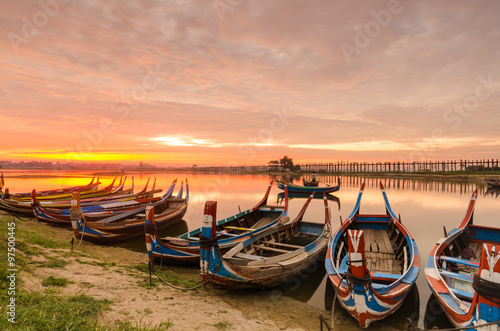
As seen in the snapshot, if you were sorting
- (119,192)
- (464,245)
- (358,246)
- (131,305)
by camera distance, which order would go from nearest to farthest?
(358,246)
(131,305)
(464,245)
(119,192)

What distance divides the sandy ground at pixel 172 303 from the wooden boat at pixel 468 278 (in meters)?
2.73

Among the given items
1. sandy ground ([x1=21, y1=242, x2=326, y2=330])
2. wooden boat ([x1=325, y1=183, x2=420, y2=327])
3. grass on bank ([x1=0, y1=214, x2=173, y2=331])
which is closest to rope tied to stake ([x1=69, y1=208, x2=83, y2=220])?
sandy ground ([x1=21, y1=242, x2=326, y2=330])

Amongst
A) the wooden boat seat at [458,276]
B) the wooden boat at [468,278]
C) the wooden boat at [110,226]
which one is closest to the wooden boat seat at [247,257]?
the wooden boat at [468,278]

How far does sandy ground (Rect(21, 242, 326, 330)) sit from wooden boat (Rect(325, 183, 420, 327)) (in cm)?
120

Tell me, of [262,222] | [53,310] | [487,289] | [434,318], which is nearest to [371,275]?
[434,318]

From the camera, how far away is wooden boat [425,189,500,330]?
3695mm

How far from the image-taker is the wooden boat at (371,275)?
488 centimetres

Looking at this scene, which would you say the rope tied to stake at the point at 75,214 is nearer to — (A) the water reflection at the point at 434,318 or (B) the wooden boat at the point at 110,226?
(B) the wooden boat at the point at 110,226

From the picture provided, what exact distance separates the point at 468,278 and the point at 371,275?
1973mm

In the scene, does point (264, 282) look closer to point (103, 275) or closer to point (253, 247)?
point (253, 247)

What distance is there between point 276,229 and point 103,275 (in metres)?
5.85

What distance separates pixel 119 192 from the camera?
78.4 feet

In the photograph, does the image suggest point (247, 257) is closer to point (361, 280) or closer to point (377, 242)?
point (361, 280)

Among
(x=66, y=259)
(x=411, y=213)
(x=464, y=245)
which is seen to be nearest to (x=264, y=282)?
(x=66, y=259)
